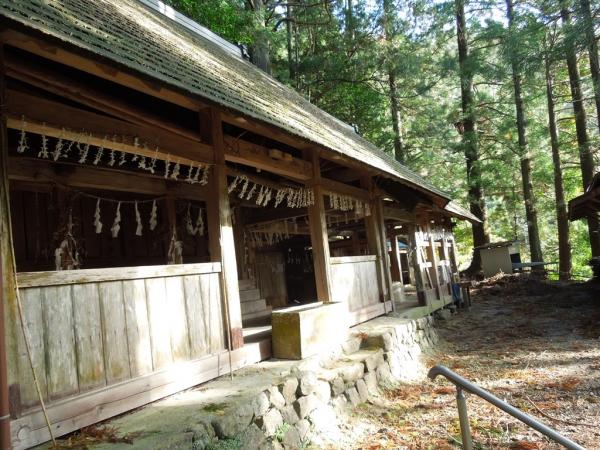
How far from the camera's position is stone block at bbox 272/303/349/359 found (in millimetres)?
4781

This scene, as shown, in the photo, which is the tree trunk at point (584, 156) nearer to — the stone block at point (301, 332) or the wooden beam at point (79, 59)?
the stone block at point (301, 332)

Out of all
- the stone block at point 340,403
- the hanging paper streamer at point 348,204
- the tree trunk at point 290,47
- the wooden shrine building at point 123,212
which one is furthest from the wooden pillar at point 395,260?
the tree trunk at point 290,47

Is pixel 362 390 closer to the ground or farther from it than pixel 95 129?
→ closer to the ground

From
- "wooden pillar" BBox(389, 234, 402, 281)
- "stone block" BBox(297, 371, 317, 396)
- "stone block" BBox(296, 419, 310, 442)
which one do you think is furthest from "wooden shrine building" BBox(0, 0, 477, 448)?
"wooden pillar" BBox(389, 234, 402, 281)

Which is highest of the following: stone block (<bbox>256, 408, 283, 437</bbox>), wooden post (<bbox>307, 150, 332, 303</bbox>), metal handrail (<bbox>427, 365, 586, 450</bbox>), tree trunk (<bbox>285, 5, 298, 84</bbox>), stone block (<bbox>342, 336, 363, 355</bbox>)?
tree trunk (<bbox>285, 5, 298, 84</bbox>)

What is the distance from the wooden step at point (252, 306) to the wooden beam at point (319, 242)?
163 cm

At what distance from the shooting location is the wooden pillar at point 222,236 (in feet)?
14.5

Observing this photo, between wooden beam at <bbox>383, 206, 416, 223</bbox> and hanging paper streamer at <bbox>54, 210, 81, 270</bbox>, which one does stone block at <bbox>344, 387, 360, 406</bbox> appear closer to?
hanging paper streamer at <bbox>54, 210, 81, 270</bbox>

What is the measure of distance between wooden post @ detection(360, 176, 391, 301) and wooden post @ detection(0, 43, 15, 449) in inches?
243

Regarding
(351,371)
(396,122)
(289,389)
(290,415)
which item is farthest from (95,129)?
(396,122)

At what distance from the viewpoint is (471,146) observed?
1788cm

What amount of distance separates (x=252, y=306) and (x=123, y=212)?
2.67 m

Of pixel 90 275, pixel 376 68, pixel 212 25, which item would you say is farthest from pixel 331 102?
pixel 90 275

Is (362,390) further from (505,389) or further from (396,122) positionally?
(396,122)
